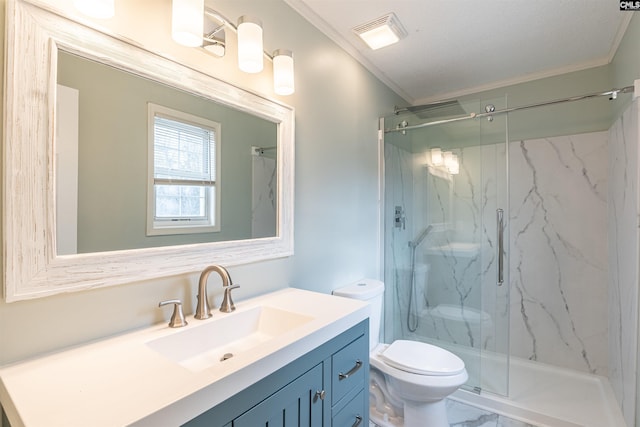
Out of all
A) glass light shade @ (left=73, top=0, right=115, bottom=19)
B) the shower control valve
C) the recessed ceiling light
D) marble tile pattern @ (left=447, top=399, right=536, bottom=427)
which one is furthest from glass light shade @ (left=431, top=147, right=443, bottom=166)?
glass light shade @ (left=73, top=0, right=115, bottom=19)

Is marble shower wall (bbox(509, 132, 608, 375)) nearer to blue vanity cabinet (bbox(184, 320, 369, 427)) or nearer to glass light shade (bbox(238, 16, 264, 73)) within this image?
blue vanity cabinet (bbox(184, 320, 369, 427))

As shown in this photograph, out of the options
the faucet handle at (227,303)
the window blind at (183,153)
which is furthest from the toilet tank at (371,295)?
the window blind at (183,153)

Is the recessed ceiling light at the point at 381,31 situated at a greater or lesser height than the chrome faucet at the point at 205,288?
greater

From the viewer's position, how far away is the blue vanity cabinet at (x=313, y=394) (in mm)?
756

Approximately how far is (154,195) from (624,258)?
254cm

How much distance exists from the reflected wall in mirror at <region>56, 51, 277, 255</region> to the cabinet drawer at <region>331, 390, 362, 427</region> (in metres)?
0.79

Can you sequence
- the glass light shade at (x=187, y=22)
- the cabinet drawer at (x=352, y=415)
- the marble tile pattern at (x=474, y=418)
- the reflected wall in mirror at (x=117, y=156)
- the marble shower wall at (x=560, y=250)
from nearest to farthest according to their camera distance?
the reflected wall in mirror at (x=117, y=156), the glass light shade at (x=187, y=22), the cabinet drawer at (x=352, y=415), the marble tile pattern at (x=474, y=418), the marble shower wall at (x=560, y=250)

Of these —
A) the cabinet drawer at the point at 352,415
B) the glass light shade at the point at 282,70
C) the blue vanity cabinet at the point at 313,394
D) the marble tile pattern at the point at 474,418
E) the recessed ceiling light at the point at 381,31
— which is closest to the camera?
the blue vanity cabinet at the point at 313,394

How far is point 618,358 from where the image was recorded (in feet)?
Answer: 6.50

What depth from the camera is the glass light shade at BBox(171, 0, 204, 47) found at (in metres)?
1.00

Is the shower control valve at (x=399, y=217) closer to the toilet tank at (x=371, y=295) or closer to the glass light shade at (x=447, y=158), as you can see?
the glass light shade at (x=447, y=158)

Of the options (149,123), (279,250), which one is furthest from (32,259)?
(279,250)

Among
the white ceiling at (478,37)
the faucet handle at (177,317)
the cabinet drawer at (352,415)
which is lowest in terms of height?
the cabinet drawer at (352,415)

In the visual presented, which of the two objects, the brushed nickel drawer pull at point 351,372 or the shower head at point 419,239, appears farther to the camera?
the shower head at point 419,239
